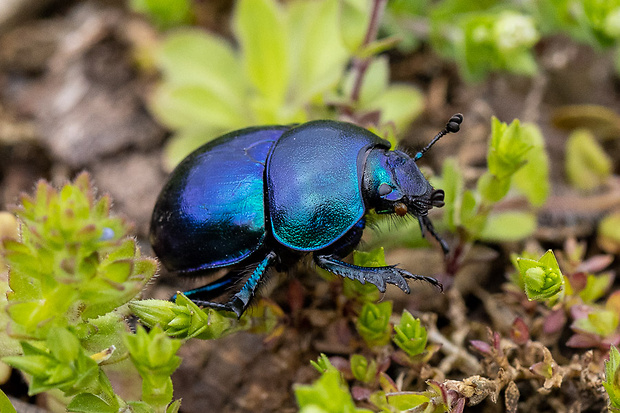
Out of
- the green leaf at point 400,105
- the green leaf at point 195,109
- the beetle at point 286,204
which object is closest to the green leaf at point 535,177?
the beetle at point 286,204

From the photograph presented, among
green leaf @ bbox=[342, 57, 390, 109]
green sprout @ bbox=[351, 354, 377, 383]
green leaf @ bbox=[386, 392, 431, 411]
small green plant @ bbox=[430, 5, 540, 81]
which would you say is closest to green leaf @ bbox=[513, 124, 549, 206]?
small green plant @ bbox=[430, 5, 540, 81]

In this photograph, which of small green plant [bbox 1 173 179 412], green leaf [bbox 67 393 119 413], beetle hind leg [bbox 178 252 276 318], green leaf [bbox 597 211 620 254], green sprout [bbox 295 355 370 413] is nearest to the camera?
green sprout [bbox 295 355 370 413]

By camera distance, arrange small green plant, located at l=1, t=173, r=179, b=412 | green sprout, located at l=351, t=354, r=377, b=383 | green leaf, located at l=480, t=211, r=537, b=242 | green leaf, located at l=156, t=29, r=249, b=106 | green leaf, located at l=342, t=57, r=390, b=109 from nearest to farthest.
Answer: small green plant, located at l=1, t=173, r=179, b=412 → green sprout, located at l=351, t=354, r=377, b=383 → green leaf, located at l=480, t=211, r=537, b=242 → green leaf, located at l=342, t=57, r=390, b=109 → green leaf, located at l=156, t=29, r=249, b=106

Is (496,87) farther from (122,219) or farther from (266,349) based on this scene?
(122,219)

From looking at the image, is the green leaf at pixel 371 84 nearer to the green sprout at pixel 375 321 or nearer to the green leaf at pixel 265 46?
the green leaf at pixel 265 46

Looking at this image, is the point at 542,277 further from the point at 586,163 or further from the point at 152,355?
the point at 586,163

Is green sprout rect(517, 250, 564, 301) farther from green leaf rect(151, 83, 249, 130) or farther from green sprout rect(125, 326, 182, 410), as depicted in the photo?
green leaf rect(151, 83, 249, 130)
